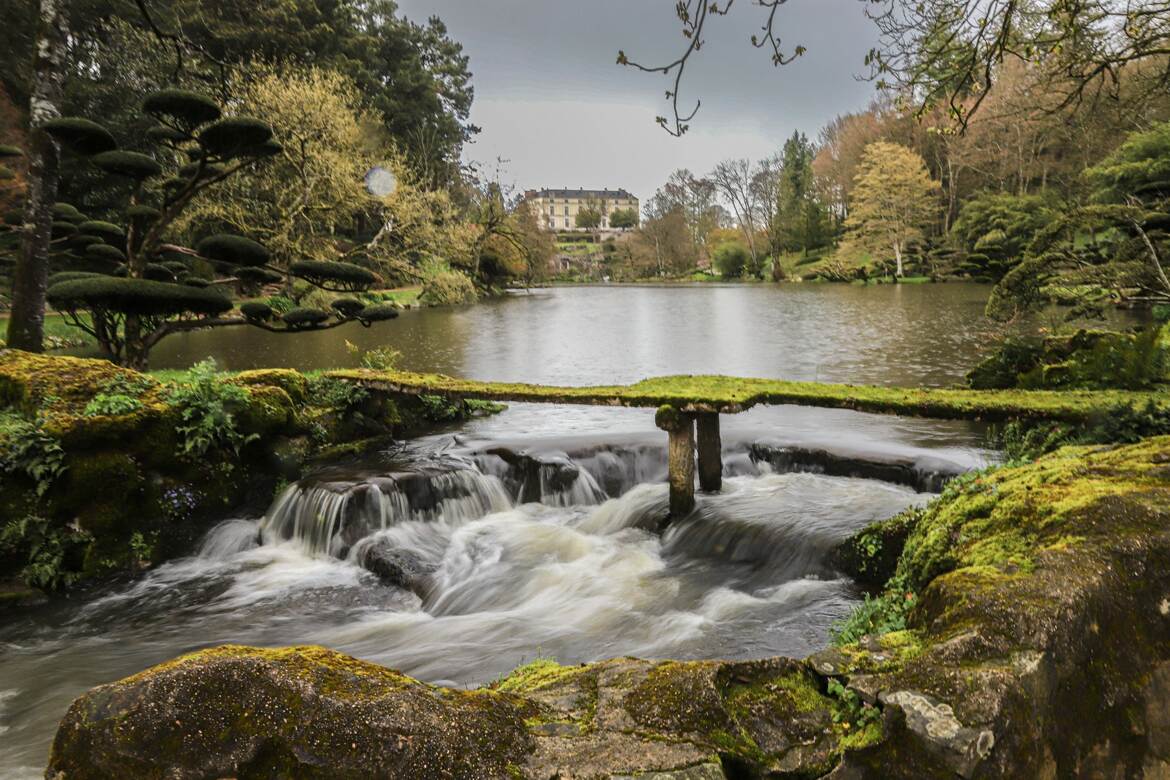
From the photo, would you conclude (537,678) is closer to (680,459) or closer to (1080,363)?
(680,459)

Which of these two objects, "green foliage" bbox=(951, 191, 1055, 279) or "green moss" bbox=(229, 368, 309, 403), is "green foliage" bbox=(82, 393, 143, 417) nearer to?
"green moss" bbox=(229, 368, 309, 403)

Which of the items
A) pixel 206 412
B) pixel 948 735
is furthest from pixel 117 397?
pixel 948 735

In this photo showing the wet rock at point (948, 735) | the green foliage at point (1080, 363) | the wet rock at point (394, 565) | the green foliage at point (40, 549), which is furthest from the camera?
the green foliage at point (1080, 363)

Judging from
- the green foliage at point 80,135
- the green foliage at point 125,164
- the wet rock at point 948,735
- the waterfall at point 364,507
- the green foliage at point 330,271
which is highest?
the green foliage at point 80,135

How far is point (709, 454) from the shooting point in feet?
30.1

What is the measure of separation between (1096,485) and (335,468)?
948 centimetres

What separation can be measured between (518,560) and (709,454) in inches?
126

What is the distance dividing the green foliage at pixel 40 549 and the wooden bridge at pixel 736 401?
16.5ft

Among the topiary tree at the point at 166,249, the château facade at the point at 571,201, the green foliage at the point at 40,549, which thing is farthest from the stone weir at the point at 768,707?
the château facade at the point at 571,201

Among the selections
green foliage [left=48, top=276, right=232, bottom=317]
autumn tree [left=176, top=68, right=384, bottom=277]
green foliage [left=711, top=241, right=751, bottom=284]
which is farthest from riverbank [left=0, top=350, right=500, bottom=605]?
green foliage [left=711, top=241, right=751, bottom=284]

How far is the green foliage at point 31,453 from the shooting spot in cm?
680

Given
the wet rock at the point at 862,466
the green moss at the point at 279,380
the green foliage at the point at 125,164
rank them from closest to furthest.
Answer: the wet rock at the point at 862,466 → the green moss at the point at 279,380 → the green foliage at the point at 125,164

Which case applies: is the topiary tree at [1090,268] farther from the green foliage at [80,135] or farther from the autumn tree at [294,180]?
the autumn tree at [294,180]

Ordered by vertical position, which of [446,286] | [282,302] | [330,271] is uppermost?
[446,286]
